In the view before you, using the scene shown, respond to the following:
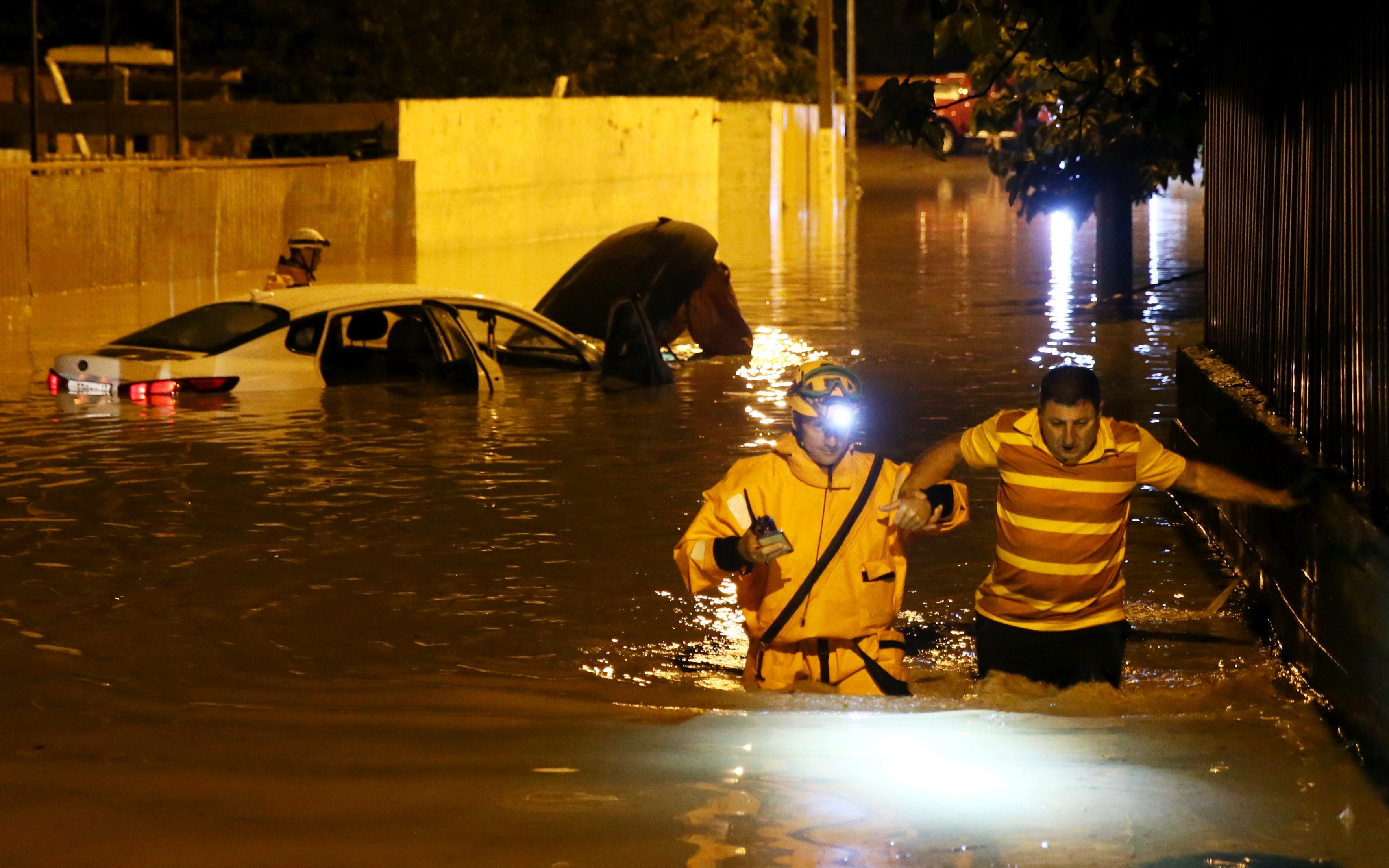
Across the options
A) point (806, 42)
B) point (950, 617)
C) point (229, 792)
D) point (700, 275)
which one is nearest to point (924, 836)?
point (229, 792)

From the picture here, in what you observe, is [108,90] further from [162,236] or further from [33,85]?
[33,85]

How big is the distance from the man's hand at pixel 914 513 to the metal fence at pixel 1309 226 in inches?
60.6

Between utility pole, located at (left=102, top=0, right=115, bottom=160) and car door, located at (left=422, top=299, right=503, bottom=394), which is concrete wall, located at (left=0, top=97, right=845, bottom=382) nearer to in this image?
utility pole, located at (left=102, top=0, right=115, bottom=160)

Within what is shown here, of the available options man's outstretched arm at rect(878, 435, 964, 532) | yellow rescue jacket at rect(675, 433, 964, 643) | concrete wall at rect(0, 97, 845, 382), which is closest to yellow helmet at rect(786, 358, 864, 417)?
yellow rescue jacket at rect(675, 433, 964, 643)

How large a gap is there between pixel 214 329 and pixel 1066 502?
992 centimetres

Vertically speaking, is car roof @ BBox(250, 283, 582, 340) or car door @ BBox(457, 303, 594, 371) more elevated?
car roof @ BBox(250, 283, 582, 340)

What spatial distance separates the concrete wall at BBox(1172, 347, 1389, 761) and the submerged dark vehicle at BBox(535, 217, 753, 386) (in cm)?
833

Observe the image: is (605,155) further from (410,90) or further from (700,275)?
(700,275)

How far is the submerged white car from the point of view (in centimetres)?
1477

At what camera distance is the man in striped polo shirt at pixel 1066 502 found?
20.9 ft

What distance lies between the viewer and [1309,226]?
819 centimetres

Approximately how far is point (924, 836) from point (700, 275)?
43.8 ft

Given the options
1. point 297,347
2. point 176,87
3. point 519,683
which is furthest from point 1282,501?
point 176,87

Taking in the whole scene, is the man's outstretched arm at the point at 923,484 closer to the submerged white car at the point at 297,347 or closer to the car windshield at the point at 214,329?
the submerged white car at the point at 297,347
